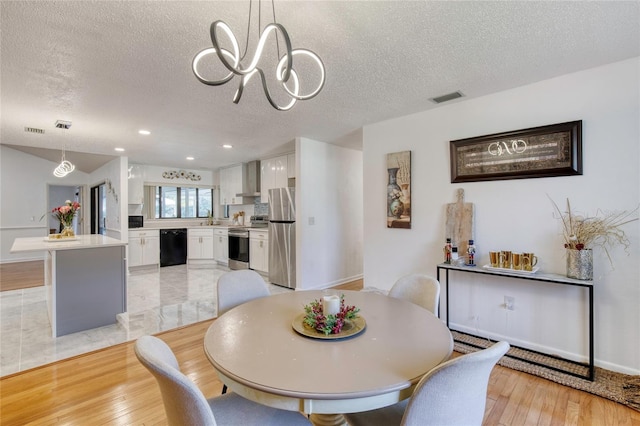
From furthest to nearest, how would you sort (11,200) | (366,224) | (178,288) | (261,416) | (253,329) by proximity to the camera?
1. (11,200)
2. (178,288)
3. (366,224)
4. (253,329)
5. (261,416)

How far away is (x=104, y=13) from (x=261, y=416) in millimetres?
2189

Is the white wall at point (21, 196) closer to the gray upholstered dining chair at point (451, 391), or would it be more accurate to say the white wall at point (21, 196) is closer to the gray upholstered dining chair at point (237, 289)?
the gray upholstered dining chair at point (237, 289)

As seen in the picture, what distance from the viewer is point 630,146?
216 centimetres

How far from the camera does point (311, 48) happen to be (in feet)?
6.45

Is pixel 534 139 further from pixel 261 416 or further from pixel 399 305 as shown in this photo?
pixel 261 416

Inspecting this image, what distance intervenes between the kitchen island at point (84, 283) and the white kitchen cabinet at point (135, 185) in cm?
345

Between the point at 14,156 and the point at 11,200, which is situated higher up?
the point at 14,156

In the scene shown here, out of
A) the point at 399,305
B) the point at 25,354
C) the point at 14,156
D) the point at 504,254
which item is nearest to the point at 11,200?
the point at 14,156

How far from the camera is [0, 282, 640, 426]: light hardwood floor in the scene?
69.9 inches

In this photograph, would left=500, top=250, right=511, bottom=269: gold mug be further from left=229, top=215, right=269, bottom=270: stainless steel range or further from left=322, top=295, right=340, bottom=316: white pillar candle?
left=229, top=215, right=269, bottom=270: stainless steel range

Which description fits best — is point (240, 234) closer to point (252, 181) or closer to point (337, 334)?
point (252, 181)

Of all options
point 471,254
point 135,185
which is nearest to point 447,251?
point 471,254

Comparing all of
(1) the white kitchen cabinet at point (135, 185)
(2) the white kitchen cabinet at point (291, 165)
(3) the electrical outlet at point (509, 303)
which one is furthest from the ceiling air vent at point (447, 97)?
(1) the white kitchen cabinet at point (135, 185)

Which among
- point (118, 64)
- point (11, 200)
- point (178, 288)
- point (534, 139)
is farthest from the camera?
point (11, 200)
